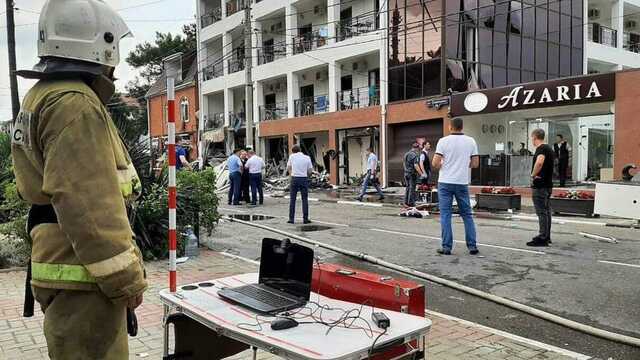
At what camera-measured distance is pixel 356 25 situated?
88.2 feet

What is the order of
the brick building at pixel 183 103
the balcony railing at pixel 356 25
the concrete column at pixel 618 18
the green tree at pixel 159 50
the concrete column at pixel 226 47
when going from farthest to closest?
the green tree at pixel 159 50 → the brick building at pixel 183 103 → the concrete column at pixel 226 47 → the concrete column at pixel 618 18 → the balcony railing at pixel 356 25

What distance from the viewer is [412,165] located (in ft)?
47.7

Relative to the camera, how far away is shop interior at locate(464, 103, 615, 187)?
1989 centimetres

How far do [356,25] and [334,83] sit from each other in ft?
10.1

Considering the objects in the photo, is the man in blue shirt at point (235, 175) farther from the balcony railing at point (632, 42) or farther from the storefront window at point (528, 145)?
the balcony railing at point (632, 42)

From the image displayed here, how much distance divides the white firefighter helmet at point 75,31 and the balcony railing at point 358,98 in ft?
79.8

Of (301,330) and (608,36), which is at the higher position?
(608,36)

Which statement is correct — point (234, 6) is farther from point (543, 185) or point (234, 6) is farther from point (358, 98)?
point (543, 185)

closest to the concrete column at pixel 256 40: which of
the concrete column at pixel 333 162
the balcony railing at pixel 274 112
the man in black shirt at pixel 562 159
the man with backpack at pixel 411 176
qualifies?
the balcony railing at pixel 274 112

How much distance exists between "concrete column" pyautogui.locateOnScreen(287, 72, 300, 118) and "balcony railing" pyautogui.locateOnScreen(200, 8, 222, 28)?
10935mm

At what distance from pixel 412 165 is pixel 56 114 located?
12.9m

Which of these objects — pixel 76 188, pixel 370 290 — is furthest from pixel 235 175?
pixel 76 188

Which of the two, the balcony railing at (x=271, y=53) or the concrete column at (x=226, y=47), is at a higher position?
the concrete column at (x=226, y=47)

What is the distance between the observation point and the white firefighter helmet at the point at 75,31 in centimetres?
219
